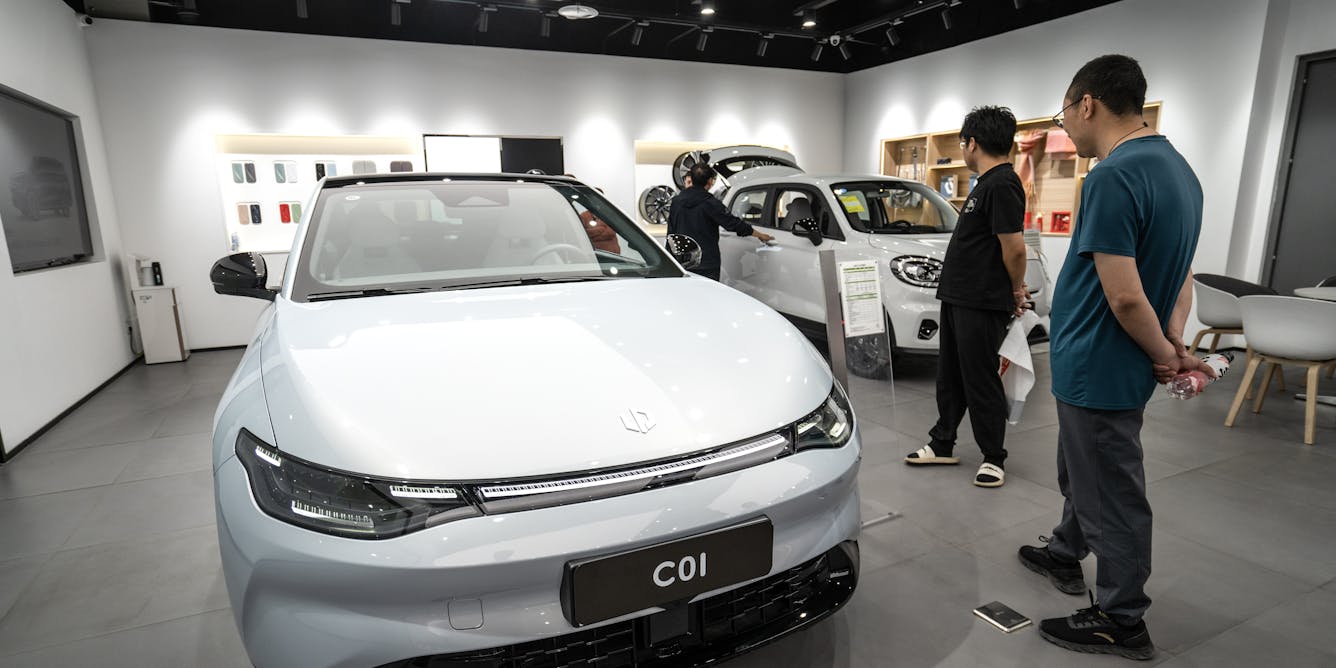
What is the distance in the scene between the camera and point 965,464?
3170mm

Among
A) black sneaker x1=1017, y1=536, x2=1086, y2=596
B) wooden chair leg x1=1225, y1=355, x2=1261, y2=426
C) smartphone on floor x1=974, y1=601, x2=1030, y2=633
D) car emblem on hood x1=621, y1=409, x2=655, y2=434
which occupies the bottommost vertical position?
smartphone on floor x1=974, y1=601, x2=1030, y2=633

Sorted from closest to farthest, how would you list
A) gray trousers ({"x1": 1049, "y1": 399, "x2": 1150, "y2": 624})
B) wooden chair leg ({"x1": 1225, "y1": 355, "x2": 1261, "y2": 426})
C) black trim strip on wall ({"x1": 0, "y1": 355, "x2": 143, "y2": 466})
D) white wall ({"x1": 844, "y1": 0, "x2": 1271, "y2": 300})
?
gray trousers ({"x1": 1049, "y1": 399, "x2": 1150, "y2": 624}) < black trim strip on wall ({"x1": 0, "y1": 355, "x2": 143, "y2": 466}) < wooden chair leg ({"x1": 1225, "y1": 355, "x2": 1261, "y2": 426}) < white wall ({"x1": 844, "y1": 0, "x2": 1271, "y2": 300})

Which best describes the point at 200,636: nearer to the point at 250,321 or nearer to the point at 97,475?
the point at 97,475

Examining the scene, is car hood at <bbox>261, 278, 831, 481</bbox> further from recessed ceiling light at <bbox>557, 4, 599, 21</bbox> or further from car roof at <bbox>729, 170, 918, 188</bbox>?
recessed ceiling light at <bbox>557, 4, 599, 21</bbox>

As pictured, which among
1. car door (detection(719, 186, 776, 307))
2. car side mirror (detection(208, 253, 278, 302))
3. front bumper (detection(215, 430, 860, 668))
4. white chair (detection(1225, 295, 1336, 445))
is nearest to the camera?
front bumper (detection(215, 430, 860, 668))

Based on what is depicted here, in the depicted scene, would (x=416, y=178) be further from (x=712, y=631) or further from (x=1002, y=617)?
(x=1002, y=617)

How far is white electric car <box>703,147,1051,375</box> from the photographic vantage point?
14.4ft

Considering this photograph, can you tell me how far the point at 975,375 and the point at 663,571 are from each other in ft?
7.01

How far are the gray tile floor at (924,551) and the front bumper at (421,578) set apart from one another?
851mm

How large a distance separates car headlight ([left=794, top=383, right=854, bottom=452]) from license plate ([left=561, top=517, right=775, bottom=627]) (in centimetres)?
21

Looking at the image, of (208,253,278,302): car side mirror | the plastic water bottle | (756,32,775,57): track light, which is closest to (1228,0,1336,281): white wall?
(756,32,775,57): track light

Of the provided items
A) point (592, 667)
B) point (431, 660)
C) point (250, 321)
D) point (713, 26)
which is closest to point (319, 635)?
point (431, 660)

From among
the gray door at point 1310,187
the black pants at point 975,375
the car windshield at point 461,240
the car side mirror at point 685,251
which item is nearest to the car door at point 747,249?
the black pants at point 975,375

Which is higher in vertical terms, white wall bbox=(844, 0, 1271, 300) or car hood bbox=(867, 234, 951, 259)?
white wall bbox=(844, 0, 1271, 300)
